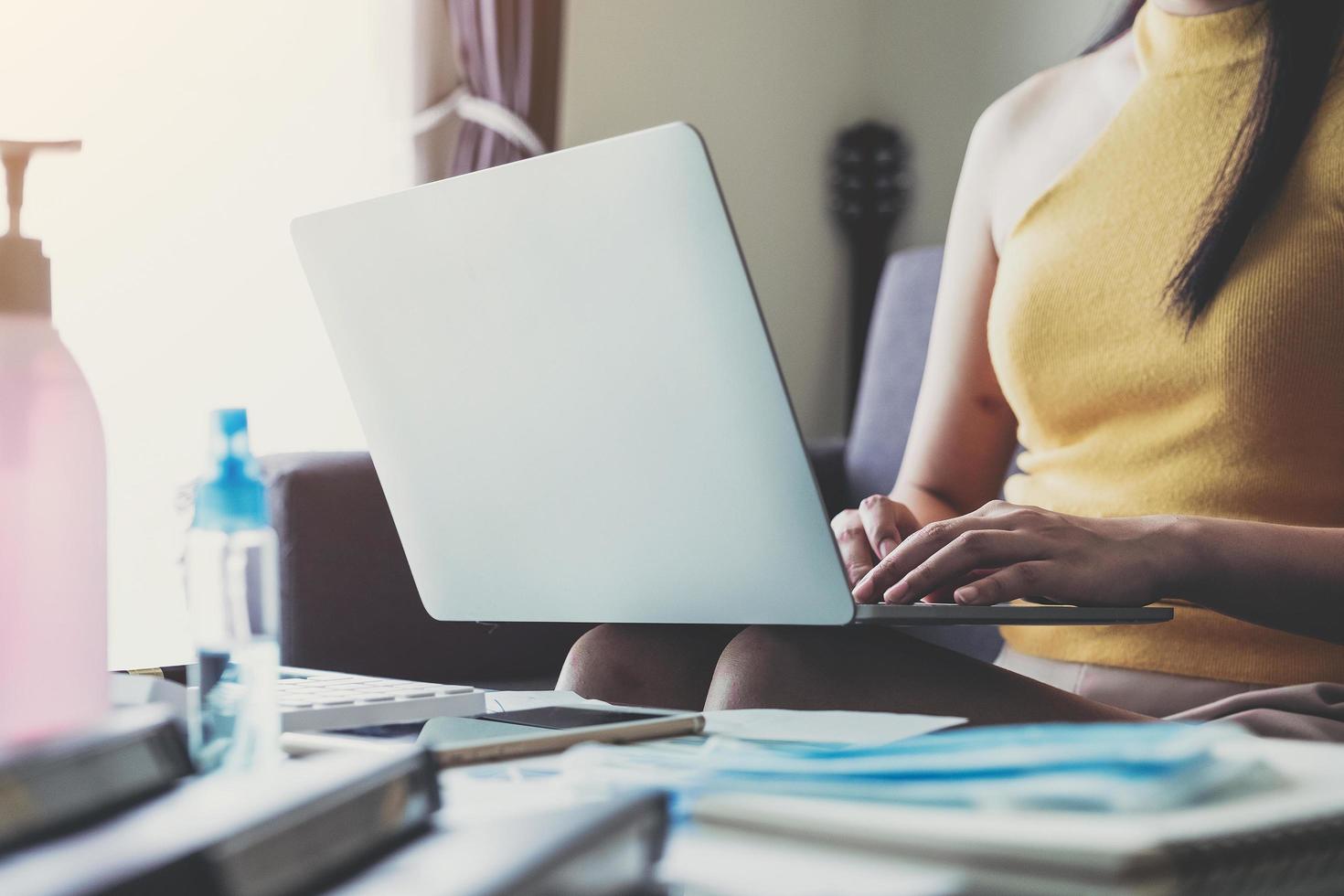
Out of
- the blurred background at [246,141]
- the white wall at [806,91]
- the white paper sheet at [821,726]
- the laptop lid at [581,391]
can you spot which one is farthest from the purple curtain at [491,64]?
the white paper sheet at [821,726]

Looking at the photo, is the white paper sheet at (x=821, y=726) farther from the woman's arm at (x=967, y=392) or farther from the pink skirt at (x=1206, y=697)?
the woman's arm at (x=967, y=392)

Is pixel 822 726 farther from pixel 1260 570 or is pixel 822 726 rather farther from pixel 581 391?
pixel 1260 570

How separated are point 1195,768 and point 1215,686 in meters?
0.62

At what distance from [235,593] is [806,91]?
274 centimetres

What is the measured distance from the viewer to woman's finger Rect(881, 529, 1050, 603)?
739mm

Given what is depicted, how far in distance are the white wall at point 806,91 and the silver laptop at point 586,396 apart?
73.0 inches

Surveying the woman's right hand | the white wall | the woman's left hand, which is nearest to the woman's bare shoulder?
the woman's right hand

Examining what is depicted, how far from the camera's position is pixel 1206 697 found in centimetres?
94

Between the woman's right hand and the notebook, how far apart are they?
56 cm

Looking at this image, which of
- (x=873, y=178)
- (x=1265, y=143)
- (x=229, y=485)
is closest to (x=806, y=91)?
(x=873, y=178)

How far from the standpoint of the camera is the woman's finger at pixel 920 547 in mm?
757

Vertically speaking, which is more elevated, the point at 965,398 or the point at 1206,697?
the point at 965,398

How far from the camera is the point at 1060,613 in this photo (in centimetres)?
74

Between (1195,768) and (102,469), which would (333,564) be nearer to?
(102,469)
